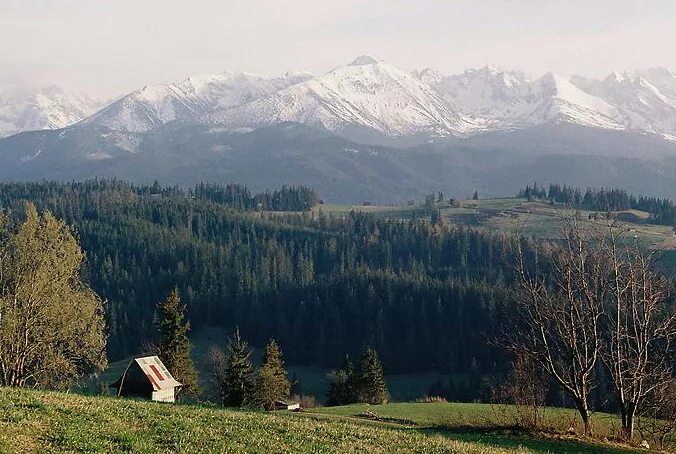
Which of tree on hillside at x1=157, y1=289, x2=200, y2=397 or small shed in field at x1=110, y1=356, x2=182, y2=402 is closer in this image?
small shed in field at x1=110, y1=356, x2=182, y2=402

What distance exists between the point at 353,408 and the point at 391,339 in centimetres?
11593

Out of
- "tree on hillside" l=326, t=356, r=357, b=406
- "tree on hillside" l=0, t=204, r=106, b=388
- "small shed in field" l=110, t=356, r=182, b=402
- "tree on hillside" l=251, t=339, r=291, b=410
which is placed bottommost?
"tree on hillside" l=326, t=356, r=357, b=406

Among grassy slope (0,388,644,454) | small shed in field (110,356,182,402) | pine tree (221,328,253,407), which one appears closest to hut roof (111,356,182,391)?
small shed in field (110,356,182,402)

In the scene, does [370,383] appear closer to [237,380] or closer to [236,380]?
[237,380]

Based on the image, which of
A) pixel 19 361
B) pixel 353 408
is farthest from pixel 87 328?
pixel 353 408

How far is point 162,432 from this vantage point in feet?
76.2

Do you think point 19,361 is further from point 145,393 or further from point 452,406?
point 452,406

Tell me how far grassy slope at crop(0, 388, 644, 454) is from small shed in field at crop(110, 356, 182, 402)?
114 ft

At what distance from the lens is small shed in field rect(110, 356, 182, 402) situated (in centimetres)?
6319

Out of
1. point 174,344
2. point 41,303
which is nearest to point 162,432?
point 41,303

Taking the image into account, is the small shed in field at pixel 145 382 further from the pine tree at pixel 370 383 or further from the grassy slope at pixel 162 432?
the pine tree at pixel 370 383

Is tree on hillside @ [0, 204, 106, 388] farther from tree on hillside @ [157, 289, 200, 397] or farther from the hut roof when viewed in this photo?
tree on hillside @ [157, 289, 200, 397]

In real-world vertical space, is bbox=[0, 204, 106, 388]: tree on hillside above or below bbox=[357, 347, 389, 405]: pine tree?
above

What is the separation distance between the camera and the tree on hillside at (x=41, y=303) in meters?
50.4
